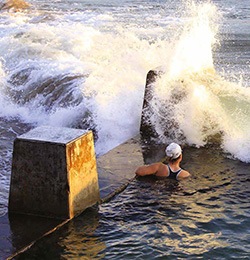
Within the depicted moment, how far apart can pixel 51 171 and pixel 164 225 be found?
1490 millimetres

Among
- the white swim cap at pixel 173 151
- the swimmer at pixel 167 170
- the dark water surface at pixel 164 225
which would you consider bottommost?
the dark water surface at pixel 164 225

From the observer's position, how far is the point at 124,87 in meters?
13.0

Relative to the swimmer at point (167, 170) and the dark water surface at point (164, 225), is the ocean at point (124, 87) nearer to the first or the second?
the dark water surface at point (164, 225)

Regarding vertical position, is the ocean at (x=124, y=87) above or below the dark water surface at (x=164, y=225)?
above

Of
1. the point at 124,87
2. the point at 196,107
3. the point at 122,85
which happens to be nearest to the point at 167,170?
the point at 196,107

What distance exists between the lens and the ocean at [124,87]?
10742 millimetres

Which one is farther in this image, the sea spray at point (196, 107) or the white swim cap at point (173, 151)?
the sea spray at point (196, 107)

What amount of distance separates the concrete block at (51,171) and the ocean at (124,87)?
21.1 inches

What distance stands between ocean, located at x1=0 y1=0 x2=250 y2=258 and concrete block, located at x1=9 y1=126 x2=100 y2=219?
0.54m

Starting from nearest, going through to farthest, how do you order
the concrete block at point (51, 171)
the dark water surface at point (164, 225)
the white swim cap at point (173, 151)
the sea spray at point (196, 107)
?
the dark water surface at point (164, 225), the concrete block at point (51, 171), the white swim cap at point (173, 151), the sea spray at point (196, 107)

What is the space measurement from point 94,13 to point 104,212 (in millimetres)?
26990

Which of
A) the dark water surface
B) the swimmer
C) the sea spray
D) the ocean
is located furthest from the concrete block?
the sea spray

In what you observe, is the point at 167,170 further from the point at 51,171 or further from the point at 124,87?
the point at 124,87

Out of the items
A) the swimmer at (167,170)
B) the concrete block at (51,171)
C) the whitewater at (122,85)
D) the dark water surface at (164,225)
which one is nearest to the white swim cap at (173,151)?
the swimmer at (167,170)
